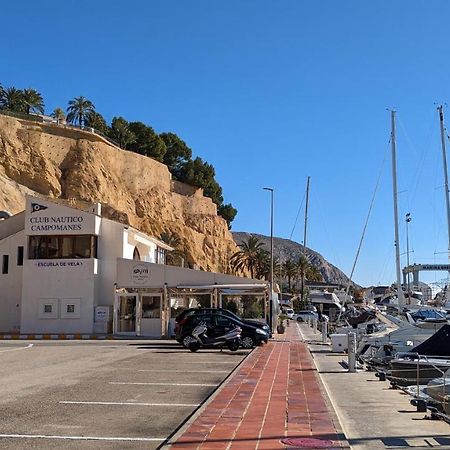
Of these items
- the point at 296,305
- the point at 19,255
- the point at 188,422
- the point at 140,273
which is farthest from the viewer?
the point at 296,305

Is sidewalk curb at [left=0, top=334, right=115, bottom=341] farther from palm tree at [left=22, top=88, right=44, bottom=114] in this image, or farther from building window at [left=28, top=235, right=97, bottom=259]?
palm tree at [left=22, top=88, right=44, bottom=114]

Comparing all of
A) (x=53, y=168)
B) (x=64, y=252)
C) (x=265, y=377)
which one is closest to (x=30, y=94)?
(x=53, y=168)

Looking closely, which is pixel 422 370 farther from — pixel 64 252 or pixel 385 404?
pixel 64 252

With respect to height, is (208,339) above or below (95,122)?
below

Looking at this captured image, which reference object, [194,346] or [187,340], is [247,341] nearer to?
[194,346]

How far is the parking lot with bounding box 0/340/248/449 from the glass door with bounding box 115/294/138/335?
15.6 meters

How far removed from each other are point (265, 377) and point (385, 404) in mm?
4746

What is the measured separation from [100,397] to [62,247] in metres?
28.5

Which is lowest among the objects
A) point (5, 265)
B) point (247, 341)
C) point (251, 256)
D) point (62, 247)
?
point (247, 341)

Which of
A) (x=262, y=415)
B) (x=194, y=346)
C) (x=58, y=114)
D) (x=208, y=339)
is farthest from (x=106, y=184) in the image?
(x=262, y=415)

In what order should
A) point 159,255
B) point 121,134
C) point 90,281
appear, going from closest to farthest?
point 90,281 → point 159,255 → point 121,134

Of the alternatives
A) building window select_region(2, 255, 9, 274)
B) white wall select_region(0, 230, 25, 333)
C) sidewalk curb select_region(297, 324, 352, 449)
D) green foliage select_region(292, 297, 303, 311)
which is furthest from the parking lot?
green foliage select_region(292, 297, 303, 311)

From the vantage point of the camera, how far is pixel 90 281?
3891 centimetres

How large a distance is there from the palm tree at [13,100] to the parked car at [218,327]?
2983 inches
